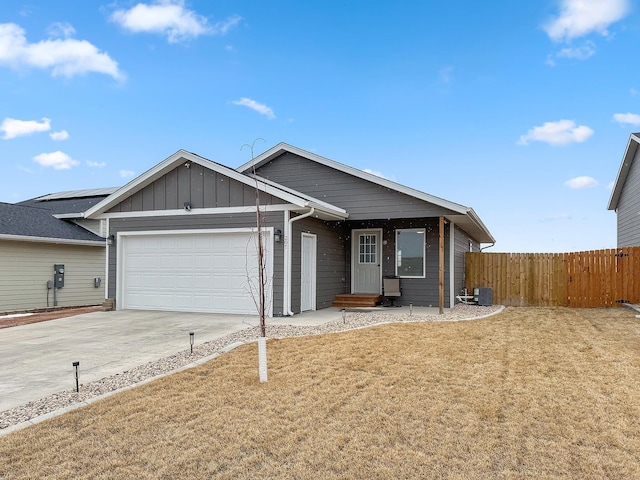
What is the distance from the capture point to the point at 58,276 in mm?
15625

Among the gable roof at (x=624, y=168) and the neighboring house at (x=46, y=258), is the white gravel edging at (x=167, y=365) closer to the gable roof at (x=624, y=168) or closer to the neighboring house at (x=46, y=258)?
the gable roof at (x=624, y=168)

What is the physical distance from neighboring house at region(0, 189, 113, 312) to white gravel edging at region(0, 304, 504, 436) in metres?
9.62

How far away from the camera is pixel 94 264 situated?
56.7 feet

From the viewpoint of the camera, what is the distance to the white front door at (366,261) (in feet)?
47.3

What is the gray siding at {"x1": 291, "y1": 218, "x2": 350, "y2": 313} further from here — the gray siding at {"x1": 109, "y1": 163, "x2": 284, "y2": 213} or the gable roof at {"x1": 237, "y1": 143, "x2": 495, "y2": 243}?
the gable roof at {"x1": 237, "y1": 143, "x2": 495, "y2": 243}

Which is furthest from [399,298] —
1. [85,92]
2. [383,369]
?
[85,92]

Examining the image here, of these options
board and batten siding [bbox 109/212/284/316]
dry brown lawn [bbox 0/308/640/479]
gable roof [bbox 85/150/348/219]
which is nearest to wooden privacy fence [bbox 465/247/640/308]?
gable roof [bbox 85/150/348/219]

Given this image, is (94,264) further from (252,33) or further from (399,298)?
(399,298)

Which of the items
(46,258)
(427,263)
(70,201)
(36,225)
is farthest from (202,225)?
(70,201)

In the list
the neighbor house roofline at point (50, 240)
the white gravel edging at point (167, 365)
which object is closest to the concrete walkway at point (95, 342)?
the white gravel edging at point (167, 365)

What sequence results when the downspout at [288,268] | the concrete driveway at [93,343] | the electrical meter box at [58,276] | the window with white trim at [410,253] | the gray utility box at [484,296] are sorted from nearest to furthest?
the concrete driveway at [93,343] < the downspout at [288,268] < the window with white trim at [410,253] < the gray utility box at [484,296] < the electrical meter box at [58,276]

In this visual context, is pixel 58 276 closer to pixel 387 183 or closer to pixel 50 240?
pixel 50 240

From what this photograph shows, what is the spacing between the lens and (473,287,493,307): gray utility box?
14.7 m

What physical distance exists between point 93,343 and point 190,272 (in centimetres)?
411
